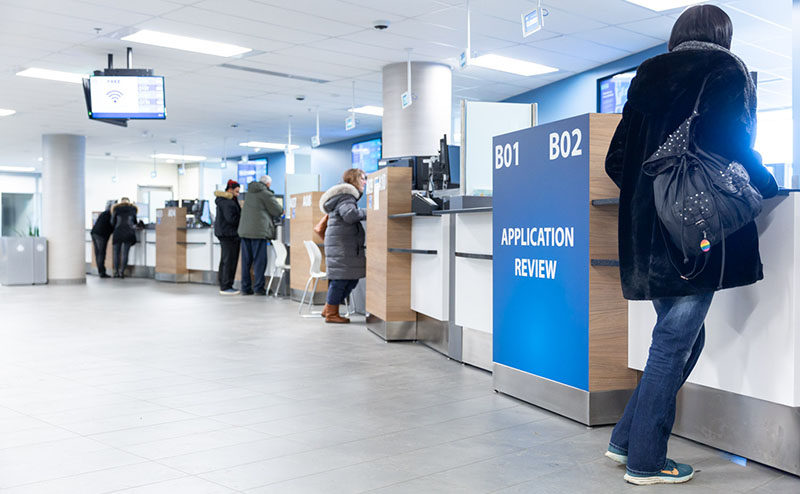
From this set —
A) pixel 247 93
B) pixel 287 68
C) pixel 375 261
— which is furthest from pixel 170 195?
pixel 375 261

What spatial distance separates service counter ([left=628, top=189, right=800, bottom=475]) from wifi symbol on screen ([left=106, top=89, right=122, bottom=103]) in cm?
672

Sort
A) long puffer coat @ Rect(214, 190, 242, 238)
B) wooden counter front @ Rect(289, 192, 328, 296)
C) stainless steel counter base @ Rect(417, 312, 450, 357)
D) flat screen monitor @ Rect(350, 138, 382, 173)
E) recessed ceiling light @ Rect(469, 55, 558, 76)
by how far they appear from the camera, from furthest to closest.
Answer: flat screen monitor @ Rect(350, 138, 382, 173)
long puffer coat @ Rect(214, 190, 242, 238)
recessed ceiling light @ Rect(469, 55, 558, 76)
wooden counter front @ Rect(289, 192, 328, 296)
stainless steel counter base @ Rect(417, 312, 450, 357)

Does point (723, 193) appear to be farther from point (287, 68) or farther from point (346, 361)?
point (287, 68)

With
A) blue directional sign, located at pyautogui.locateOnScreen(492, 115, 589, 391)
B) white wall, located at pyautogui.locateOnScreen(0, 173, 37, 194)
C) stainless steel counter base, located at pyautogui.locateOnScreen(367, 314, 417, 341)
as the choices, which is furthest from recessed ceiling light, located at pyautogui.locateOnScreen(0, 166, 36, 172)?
blue directional sign, located at pyautogui.locateOnScreen(492, 115, 589, 391)

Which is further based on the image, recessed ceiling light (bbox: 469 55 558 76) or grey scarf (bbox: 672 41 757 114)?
recessed ceiling light (bbox: 469 55 558 76)

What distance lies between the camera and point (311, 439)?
2805 mm

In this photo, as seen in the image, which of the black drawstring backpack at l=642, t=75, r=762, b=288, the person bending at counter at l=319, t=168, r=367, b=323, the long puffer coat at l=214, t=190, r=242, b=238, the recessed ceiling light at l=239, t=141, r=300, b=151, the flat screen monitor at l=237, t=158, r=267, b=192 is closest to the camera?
the black drawstring backpack at l=642, t=75, r=762, b=288

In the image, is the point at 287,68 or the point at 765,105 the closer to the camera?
the point at 287,68

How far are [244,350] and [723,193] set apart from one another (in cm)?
368

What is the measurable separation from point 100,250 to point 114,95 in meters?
7.10

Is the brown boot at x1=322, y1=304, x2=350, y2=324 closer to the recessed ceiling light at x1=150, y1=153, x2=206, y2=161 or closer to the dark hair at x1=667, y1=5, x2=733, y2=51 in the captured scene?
the dark hair at x1=667, y1=5, x2=733, y2=51

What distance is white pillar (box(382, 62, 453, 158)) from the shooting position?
8.66 meters

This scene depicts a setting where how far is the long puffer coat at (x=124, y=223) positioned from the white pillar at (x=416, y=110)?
6.70 m

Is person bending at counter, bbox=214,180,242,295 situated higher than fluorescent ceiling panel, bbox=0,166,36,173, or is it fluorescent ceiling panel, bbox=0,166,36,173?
fluorescent ceiling panel, bbox=0,166,36,173
